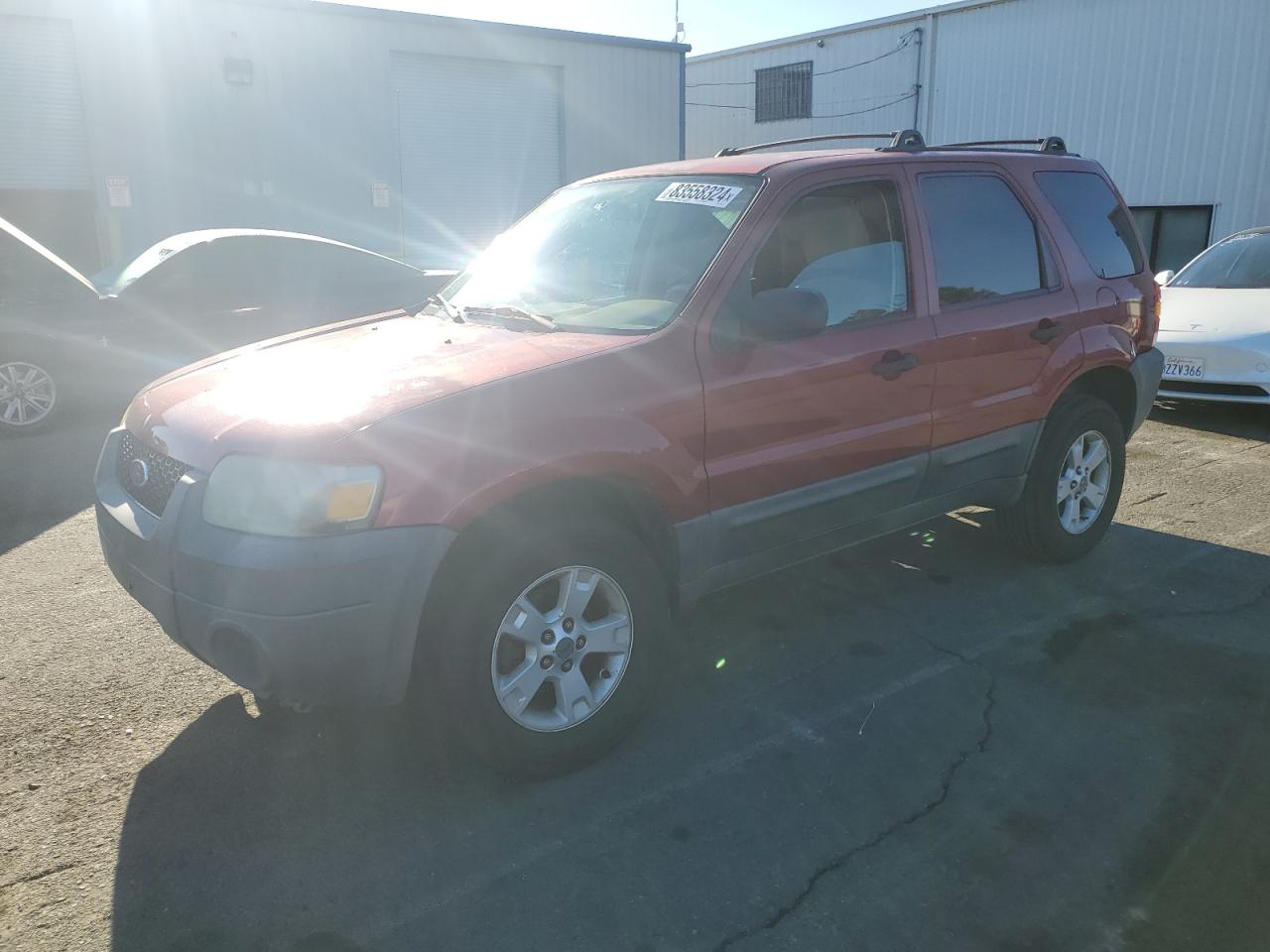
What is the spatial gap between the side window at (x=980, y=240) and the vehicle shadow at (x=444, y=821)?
1452 mm

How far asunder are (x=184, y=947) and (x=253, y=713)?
1129 mm

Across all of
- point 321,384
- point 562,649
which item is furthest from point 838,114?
point 562,649

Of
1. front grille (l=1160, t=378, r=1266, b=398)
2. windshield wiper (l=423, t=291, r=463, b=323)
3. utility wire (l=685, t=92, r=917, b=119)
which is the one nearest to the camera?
windshield wiper (l=423, t=291, r=463, b=323)

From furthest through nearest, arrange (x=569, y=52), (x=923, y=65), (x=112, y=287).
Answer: (x=923, y=65)
(x=569, y=52)
(x=112, y=287)

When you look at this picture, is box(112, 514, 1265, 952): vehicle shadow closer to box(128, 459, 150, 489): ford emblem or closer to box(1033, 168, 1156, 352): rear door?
box(128, 459, 150, 489): ford emblem

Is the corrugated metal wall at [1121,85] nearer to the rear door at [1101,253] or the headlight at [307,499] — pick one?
the rear door at [1101,253]

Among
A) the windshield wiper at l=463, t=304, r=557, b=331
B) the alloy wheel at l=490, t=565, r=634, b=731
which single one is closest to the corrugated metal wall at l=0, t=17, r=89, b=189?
the windshield wiper at l=463, t=304, r=557, b=331

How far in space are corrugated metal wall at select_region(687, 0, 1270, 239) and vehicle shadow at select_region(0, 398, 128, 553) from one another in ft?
56.5

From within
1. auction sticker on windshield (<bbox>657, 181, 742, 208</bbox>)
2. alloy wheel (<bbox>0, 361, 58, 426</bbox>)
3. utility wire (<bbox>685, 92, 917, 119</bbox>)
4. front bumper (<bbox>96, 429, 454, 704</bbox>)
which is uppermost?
utility wire (<bbox>685, 92, 917, 119</bbox>)

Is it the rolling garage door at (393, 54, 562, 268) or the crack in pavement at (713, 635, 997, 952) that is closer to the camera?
the crack in pavement at (713, 635, 997, 952)

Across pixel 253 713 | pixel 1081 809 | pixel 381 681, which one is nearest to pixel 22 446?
pixel 253 713

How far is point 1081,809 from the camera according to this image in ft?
9.24

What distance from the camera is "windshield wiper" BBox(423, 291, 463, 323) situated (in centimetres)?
373

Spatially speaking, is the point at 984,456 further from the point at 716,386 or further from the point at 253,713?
the point at 253,713
